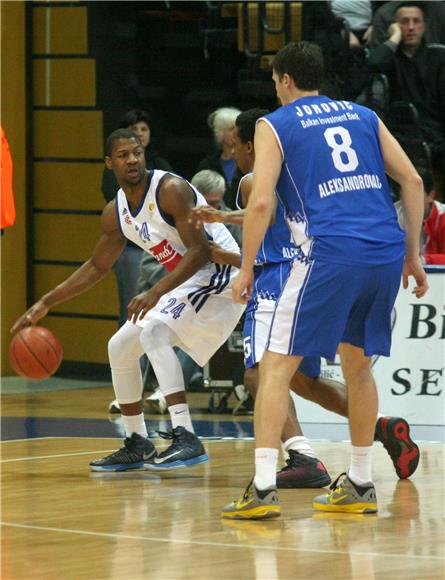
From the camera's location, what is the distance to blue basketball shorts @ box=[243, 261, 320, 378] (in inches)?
255

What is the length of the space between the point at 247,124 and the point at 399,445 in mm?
1685

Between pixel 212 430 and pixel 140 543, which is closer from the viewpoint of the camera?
pixel 140 543

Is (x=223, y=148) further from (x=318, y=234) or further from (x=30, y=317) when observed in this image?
(x=318, y=234)

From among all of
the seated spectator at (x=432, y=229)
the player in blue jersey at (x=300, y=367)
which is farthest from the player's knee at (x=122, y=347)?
the seated spectator at (x=432, y=229)

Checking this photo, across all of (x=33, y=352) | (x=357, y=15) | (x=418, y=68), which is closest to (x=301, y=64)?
(x=33, y=352)

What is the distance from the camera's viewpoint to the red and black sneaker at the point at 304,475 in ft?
21.5

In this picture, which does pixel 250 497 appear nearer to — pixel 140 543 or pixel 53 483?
pixel 140 543

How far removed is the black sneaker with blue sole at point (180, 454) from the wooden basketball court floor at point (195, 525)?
65 mm

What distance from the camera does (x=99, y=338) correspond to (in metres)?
12.8

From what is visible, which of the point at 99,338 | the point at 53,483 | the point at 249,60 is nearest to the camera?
the point at 53,483

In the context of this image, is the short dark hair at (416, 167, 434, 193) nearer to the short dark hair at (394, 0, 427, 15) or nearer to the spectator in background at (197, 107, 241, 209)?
the spectator in background at (197, 107, 241, 209)

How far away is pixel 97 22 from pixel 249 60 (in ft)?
5.26

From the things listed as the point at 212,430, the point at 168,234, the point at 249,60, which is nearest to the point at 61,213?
the point at 249,60

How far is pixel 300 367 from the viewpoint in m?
6.70
